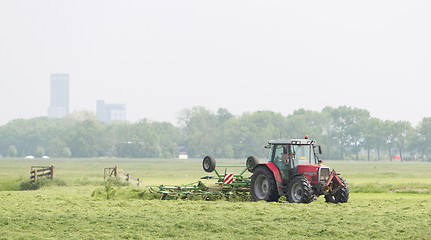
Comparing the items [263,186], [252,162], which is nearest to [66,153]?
[252,162]

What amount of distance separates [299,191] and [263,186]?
176 centimetres

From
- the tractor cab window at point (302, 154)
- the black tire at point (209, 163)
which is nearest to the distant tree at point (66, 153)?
the black tire at point (209, 163)

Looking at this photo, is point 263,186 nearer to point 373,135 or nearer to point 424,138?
point 373,135

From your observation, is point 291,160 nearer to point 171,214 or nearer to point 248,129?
point 171,214

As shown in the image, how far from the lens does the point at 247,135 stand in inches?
6152

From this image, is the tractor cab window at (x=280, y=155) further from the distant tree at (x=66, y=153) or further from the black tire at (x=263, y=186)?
the distant tree at (x=66, y=153)

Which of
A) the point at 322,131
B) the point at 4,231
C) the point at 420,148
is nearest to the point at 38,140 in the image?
the point at 322,131

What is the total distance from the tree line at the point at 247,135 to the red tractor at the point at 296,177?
129 meters

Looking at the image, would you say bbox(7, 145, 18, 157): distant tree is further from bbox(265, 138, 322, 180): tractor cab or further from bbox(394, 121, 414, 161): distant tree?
bbox(265, 138, 322, 180): tractor cab

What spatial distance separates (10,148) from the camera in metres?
182

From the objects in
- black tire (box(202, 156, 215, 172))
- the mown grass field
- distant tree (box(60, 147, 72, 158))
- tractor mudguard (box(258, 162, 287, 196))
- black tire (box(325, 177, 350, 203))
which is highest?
distant tree (box(60, 147, 72, 158))

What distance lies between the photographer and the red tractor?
21.4 meters

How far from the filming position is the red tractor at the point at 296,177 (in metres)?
21.4

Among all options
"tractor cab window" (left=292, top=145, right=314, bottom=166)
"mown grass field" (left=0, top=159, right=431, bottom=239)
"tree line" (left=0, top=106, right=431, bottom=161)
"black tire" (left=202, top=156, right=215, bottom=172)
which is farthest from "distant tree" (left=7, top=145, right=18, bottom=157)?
"tractor cab window" (left=292, top=145, right=314, bottom=166)
